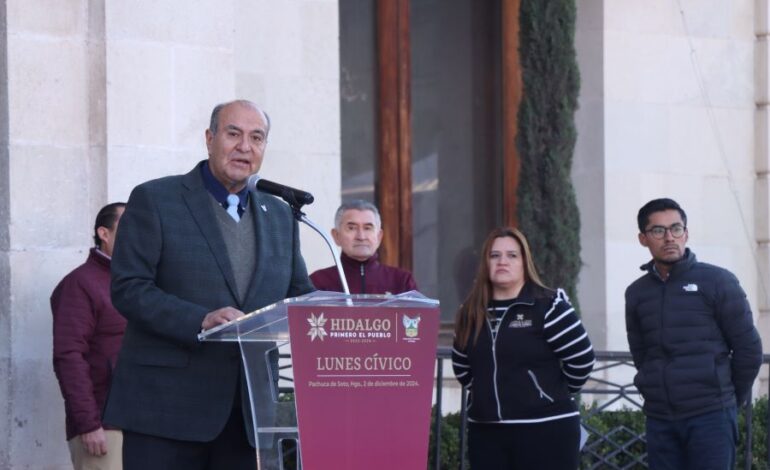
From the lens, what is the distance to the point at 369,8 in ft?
36.9

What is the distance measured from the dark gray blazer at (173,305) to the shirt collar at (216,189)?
0.23ft

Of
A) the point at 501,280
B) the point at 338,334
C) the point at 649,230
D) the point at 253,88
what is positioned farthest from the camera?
the point at 253,88

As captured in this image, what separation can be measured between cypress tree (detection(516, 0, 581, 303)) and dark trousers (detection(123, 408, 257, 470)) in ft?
19.6

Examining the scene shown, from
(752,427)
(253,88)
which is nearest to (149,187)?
(253,88)

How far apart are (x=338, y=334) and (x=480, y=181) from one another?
691 cm

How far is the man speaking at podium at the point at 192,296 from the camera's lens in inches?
208

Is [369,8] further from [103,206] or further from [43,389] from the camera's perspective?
[43,389]

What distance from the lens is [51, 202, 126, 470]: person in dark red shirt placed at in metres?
7.52

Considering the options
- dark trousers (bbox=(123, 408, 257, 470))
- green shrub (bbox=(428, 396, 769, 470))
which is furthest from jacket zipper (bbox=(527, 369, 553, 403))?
dark trousers (bbox=(123, 408, 257, 470))

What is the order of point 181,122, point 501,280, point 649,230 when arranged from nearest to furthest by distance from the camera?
point 501,280 < point 649,230 < point 181,122

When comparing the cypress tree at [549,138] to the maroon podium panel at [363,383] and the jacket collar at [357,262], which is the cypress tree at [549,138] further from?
the maroon podium panel at [363,383]

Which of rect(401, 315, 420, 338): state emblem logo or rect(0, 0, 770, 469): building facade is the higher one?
rect(0, 0, 770, 469): building facade

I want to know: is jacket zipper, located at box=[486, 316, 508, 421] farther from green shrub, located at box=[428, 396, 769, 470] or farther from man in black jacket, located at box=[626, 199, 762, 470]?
green shrub, located at box=[428, 396, 769, 470]

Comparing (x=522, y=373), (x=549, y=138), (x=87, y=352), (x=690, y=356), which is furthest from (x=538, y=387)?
(x=549, y=138)
